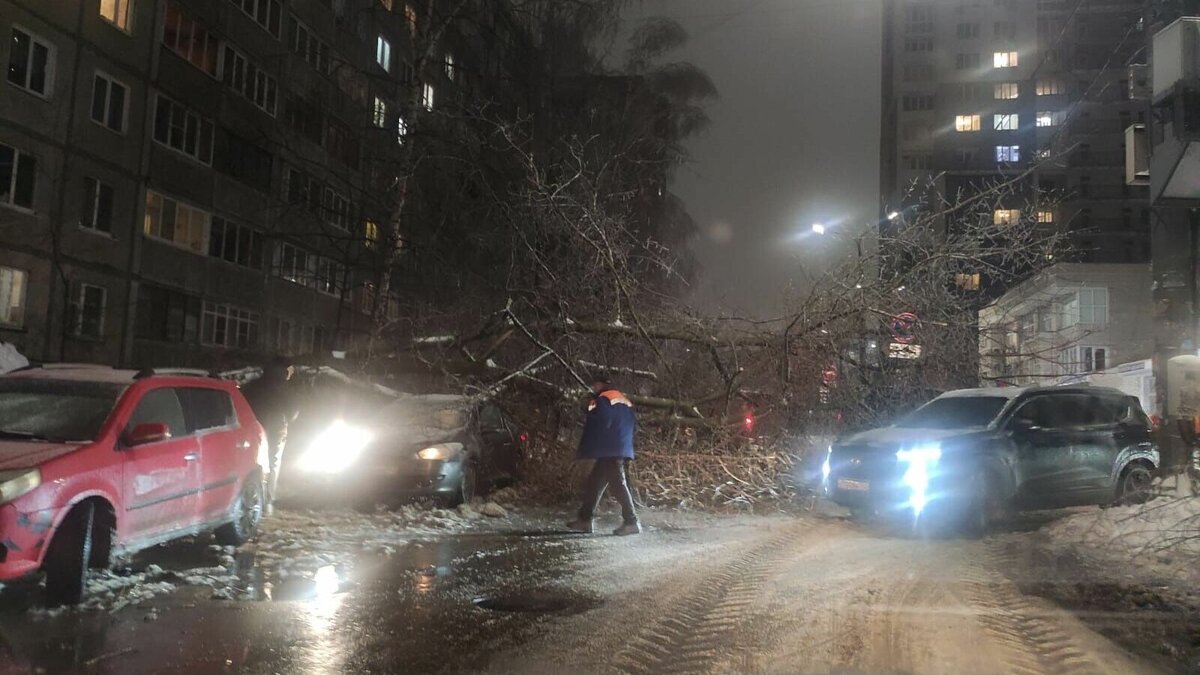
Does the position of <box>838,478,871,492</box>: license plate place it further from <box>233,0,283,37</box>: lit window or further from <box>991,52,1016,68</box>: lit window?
<box>991,52,1016,68</box>: lit window

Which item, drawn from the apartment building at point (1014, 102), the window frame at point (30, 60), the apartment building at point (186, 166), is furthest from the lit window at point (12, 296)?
the apartment building at point (1014, 102)

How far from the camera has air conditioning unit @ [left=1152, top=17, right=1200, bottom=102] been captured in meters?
13.8

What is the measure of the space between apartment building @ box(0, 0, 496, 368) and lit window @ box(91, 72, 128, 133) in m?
0.05

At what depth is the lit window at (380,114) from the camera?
22062mm

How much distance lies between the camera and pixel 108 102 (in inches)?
961

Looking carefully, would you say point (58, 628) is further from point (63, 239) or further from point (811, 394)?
point (63, 239)

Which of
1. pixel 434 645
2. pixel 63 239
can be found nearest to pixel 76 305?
pixel 63 239

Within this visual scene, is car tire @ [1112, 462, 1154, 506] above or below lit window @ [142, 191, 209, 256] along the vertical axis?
below

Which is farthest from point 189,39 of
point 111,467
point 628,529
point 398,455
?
point 111,467

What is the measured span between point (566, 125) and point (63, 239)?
1360 cm

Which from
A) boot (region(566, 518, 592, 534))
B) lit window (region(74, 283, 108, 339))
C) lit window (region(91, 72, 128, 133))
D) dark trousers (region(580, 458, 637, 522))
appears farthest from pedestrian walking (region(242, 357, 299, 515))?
lit window (region(91, 72, 128, 133))

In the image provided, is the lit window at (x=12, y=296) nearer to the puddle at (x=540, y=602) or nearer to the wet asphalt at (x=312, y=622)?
the wet asphalt at (x=312, y=622)

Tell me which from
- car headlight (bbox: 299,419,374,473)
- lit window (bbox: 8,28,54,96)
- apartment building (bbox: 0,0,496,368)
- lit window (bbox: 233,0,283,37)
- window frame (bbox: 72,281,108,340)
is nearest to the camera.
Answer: car headlight (bbox: 299,419,374,473)

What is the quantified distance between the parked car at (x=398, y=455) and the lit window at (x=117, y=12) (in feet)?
57.7
